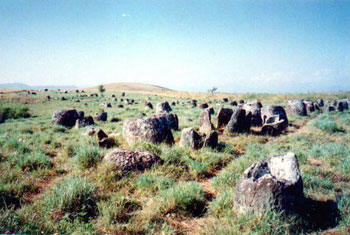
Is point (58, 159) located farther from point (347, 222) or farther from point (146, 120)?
point (347, 222)

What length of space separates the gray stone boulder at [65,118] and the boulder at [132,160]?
9371 mm

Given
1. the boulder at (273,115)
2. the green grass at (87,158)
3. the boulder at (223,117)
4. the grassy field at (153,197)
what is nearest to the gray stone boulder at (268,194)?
the grassy field at (153,197)

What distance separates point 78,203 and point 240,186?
8.45 ft

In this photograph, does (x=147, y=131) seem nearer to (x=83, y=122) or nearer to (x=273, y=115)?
(x=83, y=122)

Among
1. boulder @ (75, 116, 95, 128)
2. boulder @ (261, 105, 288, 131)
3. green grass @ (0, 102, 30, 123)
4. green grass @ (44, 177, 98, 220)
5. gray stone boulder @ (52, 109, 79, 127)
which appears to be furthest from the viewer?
green grass @ (0, 102, 30, 123)

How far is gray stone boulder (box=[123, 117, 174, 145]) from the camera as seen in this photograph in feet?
23.2

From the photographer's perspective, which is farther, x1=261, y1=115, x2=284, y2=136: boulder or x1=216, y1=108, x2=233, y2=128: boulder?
x1=216, y1=108, x2=233, y2=128: boulder

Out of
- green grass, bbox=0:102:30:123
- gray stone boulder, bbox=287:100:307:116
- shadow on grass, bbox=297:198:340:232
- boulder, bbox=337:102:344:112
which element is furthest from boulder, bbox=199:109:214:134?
green grass, bbox=0:102:30:123

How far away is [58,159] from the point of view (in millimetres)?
6008

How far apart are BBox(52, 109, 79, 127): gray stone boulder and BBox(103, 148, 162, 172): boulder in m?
9.37

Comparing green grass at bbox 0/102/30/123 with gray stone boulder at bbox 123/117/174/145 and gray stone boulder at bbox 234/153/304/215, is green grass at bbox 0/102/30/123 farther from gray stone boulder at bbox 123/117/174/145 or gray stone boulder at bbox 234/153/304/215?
gray stone boulder at bbox 234/153/304/215

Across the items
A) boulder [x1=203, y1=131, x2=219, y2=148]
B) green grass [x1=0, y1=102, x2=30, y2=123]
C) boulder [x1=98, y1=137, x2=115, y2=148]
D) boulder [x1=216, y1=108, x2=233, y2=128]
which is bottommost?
green grass [x1=0, y1=102, x2=30, y2=123]

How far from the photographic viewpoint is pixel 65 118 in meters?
13.0

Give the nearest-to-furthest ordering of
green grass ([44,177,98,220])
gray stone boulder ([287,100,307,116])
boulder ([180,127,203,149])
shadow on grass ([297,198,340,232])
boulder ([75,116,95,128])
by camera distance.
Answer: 1. shadow on grass ([297,198,340,232])
2. green grass ([44,177,98,220])
3. boulder ([180,127,203,149])
4. boulder ([75,116,95,128])
5. gray stone boulder ([287,100,307,116])
